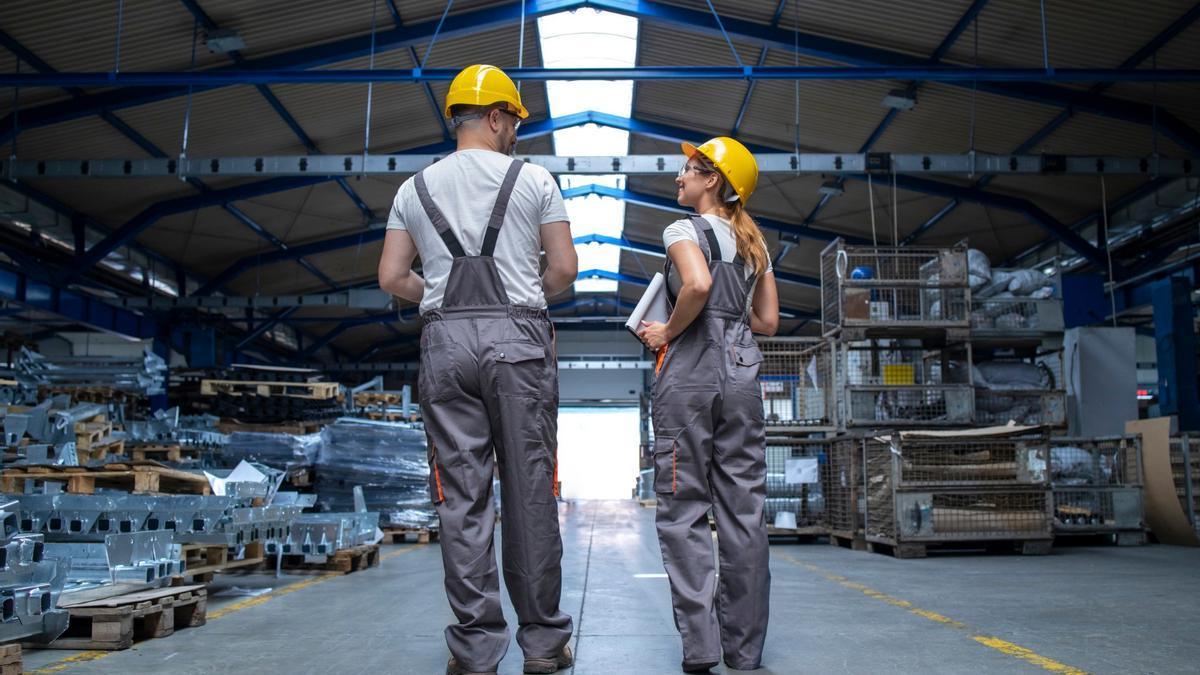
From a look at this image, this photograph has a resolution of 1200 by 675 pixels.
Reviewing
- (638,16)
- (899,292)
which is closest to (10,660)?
(899,292)

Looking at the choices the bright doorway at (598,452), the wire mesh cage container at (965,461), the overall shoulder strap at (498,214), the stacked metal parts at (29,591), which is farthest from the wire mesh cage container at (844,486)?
the bright doorway at (598,452)

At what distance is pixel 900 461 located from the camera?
8.62 m

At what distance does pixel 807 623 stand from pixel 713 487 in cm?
148

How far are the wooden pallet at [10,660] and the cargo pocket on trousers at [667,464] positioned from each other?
7.09 feet

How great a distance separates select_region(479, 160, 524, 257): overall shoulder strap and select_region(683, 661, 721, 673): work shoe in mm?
1510

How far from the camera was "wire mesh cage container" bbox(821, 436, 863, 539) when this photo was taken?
9.88m

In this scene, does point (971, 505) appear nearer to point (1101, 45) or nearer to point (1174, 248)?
point (1101, 45)

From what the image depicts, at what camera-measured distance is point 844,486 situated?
10406 millimetres

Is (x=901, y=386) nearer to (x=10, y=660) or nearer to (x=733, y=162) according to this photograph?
(x=733, y=162)

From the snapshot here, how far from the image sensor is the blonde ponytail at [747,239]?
11.5 ft

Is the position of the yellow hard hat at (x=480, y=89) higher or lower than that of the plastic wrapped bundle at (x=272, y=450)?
higher

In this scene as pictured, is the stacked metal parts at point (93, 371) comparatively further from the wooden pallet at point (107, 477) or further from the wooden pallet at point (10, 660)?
the wooden pallet at point (10, 660)

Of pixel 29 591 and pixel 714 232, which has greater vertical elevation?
pixel 714 232

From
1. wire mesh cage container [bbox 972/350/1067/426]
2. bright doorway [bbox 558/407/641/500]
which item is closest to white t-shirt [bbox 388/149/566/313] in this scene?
wire mesh cage container [bbox 972/350/1067/426]
